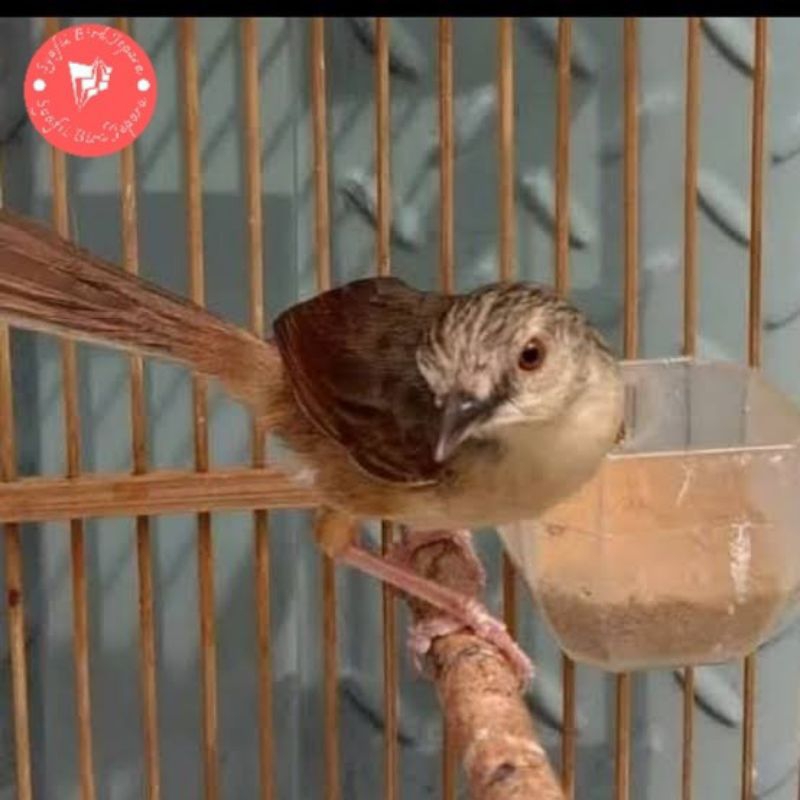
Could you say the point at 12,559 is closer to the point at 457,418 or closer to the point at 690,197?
the point at 457,418

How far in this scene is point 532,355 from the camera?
98cm

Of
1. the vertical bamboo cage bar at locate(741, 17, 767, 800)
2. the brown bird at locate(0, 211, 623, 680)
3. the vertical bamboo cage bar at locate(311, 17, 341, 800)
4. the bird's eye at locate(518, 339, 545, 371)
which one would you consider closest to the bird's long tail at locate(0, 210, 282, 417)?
the brown bird at locate(0, 211, 623, 680)

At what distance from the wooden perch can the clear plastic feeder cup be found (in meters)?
0.07

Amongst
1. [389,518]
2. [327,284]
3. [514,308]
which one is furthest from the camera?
[327,284]

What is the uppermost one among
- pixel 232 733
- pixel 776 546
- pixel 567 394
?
pixel 567 394

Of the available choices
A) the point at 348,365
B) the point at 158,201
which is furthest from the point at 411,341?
the point at 158,201

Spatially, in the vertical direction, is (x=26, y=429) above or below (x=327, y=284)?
below

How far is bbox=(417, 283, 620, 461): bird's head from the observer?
941mm

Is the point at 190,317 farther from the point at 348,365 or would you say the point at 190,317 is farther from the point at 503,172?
the point at 503,172

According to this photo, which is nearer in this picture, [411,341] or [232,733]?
[411,341]

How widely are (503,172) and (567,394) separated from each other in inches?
8.2

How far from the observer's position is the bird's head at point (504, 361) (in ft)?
3.09

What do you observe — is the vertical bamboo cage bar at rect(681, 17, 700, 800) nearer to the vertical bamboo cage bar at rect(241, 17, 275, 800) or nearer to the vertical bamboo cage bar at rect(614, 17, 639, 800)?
the vertical bamboo cage bar at rect(614, 17, 639, 800)

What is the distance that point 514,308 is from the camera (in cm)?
98
